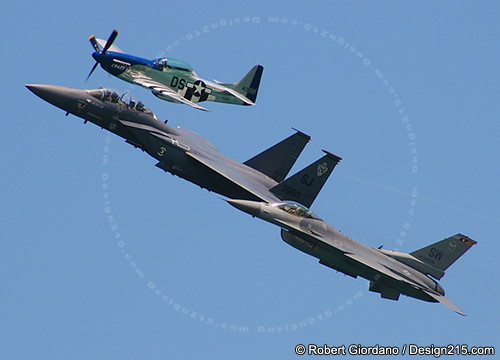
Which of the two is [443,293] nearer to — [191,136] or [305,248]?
[305,248]

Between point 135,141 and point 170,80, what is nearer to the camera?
point 135,141

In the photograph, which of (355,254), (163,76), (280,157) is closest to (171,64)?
(163,76)

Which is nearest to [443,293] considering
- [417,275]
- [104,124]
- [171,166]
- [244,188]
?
[417,275]

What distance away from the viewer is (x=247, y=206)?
49.6 metres

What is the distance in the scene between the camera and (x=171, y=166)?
52625mm

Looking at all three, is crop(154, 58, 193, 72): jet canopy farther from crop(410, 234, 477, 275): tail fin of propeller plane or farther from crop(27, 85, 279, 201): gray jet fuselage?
crop(410, 234, 477, 275): tail fin of propeller plane

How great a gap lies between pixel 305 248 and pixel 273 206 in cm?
273

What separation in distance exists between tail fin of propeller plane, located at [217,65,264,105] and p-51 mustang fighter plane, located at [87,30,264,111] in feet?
3.64

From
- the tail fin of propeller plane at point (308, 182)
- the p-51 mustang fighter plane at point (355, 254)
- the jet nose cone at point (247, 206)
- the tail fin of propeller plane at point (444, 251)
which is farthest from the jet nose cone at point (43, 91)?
the tail fin of propeller plane at point (444, 251)

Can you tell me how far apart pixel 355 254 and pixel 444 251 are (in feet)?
18.3

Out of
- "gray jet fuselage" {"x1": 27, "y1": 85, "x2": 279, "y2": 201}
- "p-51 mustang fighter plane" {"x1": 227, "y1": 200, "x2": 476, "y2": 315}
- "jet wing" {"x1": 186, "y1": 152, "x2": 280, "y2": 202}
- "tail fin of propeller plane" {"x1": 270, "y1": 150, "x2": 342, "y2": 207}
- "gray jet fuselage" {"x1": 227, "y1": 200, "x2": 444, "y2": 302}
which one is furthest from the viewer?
"tail fin of propeller plane" {"x1": 270, "y1": 150, "x2": 342, "y2": 207}

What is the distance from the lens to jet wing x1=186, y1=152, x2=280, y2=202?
172 feet

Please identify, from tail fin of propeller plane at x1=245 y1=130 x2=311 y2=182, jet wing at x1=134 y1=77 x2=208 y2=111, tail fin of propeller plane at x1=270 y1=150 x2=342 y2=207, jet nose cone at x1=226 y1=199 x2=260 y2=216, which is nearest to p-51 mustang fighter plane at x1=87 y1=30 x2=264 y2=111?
jet wing at x1=134 y1=77 x2=208 y2=111

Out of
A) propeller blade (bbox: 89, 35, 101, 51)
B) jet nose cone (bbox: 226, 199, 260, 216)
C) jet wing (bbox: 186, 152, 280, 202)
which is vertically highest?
propeller blade (bbox: 89, 35, 101, 51)
